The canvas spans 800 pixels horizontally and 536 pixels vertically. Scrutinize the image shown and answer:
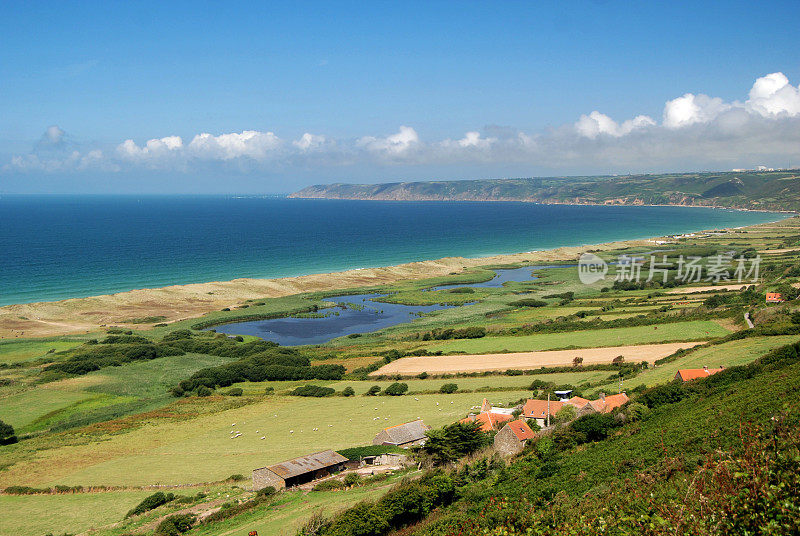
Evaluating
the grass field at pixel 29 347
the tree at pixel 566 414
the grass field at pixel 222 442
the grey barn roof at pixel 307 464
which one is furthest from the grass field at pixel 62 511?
the grass field at pixel 29 347

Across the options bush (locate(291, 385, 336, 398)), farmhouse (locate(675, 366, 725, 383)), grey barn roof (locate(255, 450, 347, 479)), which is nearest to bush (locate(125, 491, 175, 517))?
grey barn roof (locate(255, 450, 347, 479))

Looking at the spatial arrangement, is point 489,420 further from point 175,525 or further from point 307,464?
point 175,525

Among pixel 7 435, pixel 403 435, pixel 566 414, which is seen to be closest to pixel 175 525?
pixel 403 435

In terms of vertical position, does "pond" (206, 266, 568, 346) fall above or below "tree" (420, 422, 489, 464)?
below

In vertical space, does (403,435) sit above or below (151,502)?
above

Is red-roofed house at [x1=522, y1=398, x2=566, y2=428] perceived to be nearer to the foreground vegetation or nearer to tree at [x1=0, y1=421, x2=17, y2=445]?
the foreground vegetation
